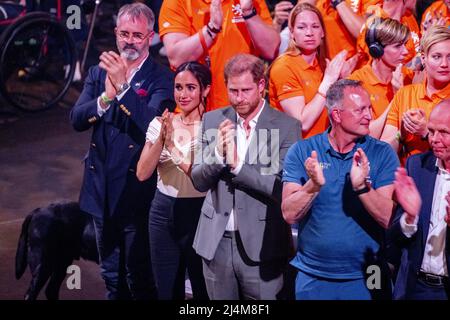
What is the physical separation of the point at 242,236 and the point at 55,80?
14.3 ft

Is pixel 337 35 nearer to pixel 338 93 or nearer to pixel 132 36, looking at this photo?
pixel 132 36

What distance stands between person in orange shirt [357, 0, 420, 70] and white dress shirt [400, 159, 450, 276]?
1.22 metres

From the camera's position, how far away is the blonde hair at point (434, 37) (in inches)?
180

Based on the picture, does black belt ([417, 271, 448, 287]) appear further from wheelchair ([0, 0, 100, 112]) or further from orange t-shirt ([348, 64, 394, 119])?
wheelchair ([0, 0, 100, 112])

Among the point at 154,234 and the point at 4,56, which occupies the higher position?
the point at 4,56

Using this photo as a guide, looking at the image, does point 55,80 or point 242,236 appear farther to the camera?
point 55,80

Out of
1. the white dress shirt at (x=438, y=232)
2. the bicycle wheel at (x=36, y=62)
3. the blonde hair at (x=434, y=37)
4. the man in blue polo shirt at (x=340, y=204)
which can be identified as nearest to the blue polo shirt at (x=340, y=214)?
the man in blue polo shirt at (x=340, y=204)

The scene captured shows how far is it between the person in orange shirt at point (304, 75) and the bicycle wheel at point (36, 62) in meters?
3.33

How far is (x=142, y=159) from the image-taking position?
480cm

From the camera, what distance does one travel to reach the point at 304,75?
5.01m

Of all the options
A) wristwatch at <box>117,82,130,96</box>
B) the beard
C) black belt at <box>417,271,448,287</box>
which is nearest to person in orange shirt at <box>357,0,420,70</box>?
the beard

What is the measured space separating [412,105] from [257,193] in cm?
94

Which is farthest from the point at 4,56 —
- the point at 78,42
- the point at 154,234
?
the point at 154,234
